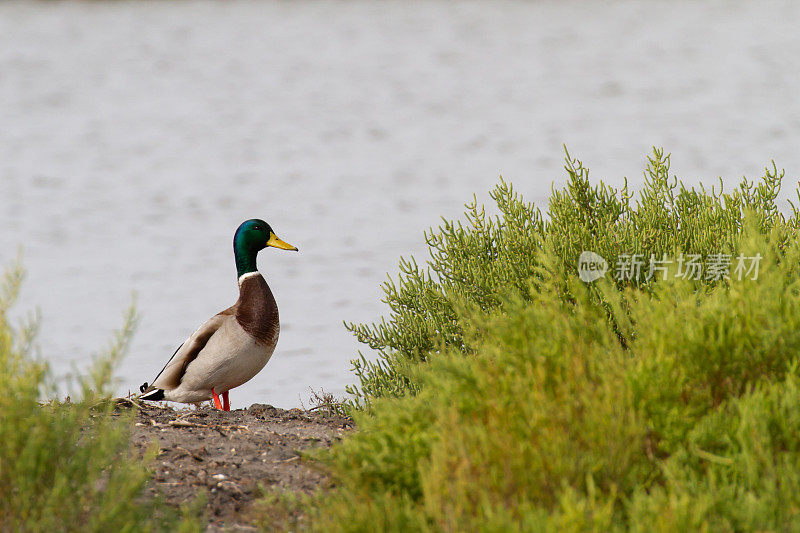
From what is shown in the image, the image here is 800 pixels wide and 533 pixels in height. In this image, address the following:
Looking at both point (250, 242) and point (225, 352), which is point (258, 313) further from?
point (250, 242)

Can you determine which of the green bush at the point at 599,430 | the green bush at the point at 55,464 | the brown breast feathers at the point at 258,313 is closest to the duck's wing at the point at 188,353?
the brown breast feathers at the point at 258,313

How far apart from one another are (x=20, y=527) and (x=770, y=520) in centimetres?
309

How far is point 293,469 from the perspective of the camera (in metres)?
5.64

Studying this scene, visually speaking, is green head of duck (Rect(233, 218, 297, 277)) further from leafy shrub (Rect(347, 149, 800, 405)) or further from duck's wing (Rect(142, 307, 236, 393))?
leafy shrub (Rect(347, 149, 800, 405))

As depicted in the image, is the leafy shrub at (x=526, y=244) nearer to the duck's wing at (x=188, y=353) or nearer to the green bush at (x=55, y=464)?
the duck's wing at (x=188, y=353)

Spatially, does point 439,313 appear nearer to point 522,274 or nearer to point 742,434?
point 522,274

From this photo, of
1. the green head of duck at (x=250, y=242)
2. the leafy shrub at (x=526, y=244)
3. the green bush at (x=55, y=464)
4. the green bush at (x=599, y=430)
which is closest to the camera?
the green bush at (x=599, y=430)

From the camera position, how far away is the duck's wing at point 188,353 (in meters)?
7.78

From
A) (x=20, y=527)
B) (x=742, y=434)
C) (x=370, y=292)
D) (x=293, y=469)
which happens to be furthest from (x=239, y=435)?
(x=370, y=292)

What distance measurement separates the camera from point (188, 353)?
7781 mm

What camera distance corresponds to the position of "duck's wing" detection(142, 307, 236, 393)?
778cm

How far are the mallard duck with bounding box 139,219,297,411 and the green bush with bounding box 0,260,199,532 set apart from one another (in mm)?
2824

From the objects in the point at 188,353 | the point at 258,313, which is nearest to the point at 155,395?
the point at 188,353

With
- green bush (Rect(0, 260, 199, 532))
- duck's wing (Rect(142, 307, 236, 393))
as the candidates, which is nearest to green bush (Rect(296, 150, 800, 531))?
green bush (Rect(0, 260, 199, 532))
